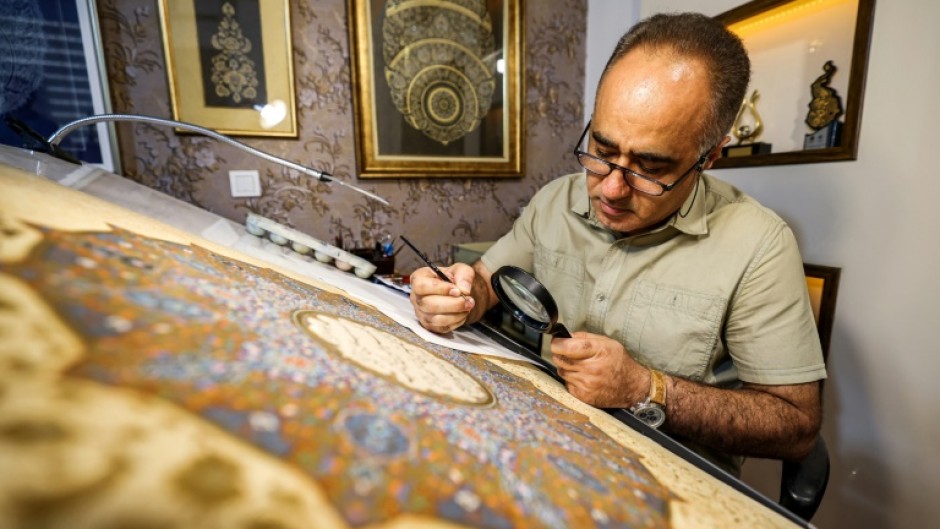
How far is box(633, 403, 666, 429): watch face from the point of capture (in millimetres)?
643

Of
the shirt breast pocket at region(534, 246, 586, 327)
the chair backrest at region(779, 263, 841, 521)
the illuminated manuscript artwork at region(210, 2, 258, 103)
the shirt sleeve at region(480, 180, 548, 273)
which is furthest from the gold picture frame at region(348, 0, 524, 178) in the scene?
the chair backrest at region(779, 263, 841, 521)

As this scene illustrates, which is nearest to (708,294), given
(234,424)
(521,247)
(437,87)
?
(521,247)

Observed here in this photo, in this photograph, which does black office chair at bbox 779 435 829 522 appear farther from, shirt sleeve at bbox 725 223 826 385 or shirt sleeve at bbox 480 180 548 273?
shirt sleeve at bbox 480 180 548 273

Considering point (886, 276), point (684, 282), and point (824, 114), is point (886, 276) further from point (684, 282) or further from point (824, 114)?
point (684, 282)

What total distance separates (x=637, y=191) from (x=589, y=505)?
24.4 inches

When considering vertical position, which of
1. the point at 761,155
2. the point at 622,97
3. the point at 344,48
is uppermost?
the point at 344,48

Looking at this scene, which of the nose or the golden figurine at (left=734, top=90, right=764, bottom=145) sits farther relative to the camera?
the golden figurine at (left=734, top=90, right=764, bottom=145)

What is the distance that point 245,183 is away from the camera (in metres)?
1.48

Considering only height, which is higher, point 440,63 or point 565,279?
point 440,63

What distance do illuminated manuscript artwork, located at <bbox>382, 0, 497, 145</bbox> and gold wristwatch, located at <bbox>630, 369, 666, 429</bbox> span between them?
1.37m

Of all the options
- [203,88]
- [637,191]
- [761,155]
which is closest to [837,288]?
[761,155]

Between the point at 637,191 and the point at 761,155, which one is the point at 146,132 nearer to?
the point at 637,191

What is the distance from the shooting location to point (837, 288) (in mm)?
1079

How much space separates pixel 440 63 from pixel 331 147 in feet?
1.91
